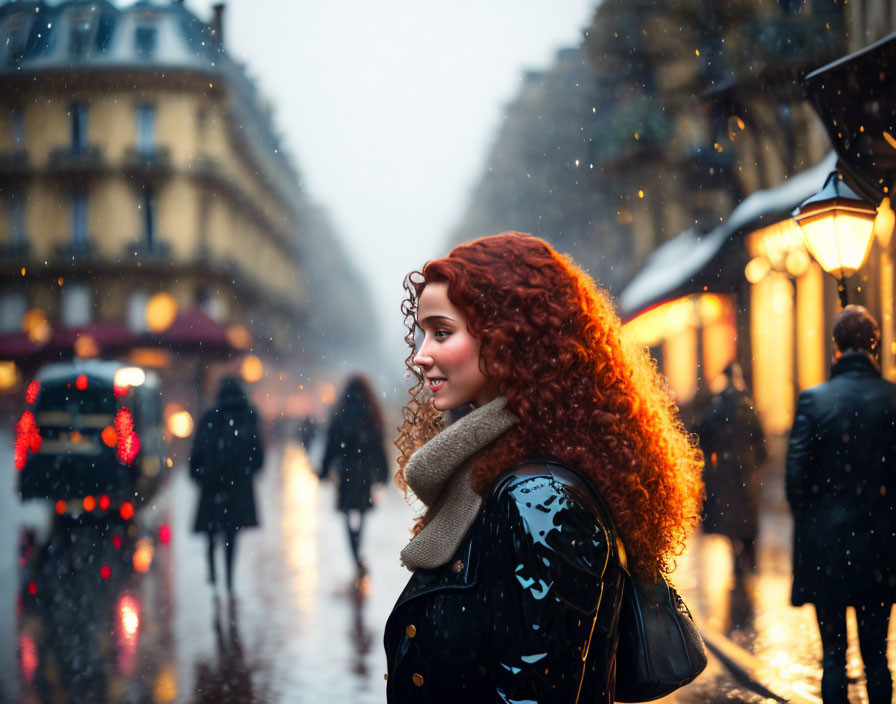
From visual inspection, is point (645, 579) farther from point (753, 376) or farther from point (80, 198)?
point (80, 198)

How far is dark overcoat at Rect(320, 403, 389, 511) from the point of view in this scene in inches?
376

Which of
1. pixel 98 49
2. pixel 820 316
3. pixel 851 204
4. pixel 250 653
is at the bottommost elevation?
pixel 250 653

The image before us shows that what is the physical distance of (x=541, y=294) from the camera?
1.93 metres

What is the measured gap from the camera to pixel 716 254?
1560cm

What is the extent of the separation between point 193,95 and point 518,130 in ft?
43.3

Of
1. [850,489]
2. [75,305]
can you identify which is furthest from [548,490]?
[75,305]

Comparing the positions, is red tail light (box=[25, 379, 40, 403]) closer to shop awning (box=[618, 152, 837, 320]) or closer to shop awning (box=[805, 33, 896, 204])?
shop awning (box=[618, 152, 837, 320])

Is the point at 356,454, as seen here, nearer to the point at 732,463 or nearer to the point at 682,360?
the point at 732,463

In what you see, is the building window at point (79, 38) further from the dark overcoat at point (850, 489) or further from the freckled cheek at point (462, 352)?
the freckled cheek at point (462, 352)

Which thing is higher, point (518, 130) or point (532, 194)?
point (518, 130)

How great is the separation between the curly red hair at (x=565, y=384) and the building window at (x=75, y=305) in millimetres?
36543

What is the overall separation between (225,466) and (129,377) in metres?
5.23

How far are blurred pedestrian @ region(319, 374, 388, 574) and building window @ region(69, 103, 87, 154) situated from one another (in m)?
30.2

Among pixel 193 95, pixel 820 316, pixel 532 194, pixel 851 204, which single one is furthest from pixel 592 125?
pixel 851 204
